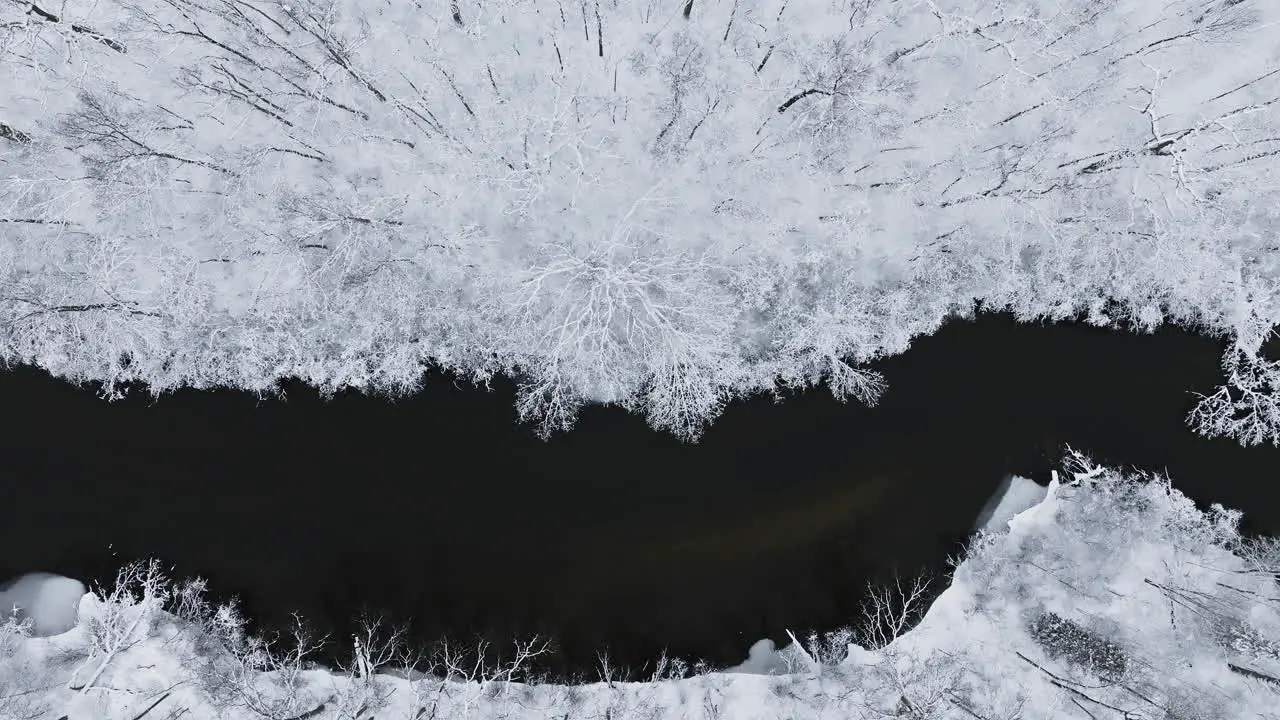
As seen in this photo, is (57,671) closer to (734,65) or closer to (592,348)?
(592,348)

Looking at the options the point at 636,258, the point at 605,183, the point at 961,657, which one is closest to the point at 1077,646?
the point at 961,657

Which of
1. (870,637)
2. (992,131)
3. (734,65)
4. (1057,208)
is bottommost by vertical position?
(870,637)

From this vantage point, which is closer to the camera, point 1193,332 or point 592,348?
point 592,348

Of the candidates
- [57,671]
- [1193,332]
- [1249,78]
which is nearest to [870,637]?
[1193,332]

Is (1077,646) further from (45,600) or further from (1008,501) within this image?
(45,600)

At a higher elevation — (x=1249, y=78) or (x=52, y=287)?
(x=1249, y=78)

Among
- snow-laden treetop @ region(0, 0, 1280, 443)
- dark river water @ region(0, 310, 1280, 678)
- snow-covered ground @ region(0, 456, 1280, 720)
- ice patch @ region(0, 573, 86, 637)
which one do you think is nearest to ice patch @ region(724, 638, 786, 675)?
snow-covered ground @ region(0, 456, 1280, 720)
